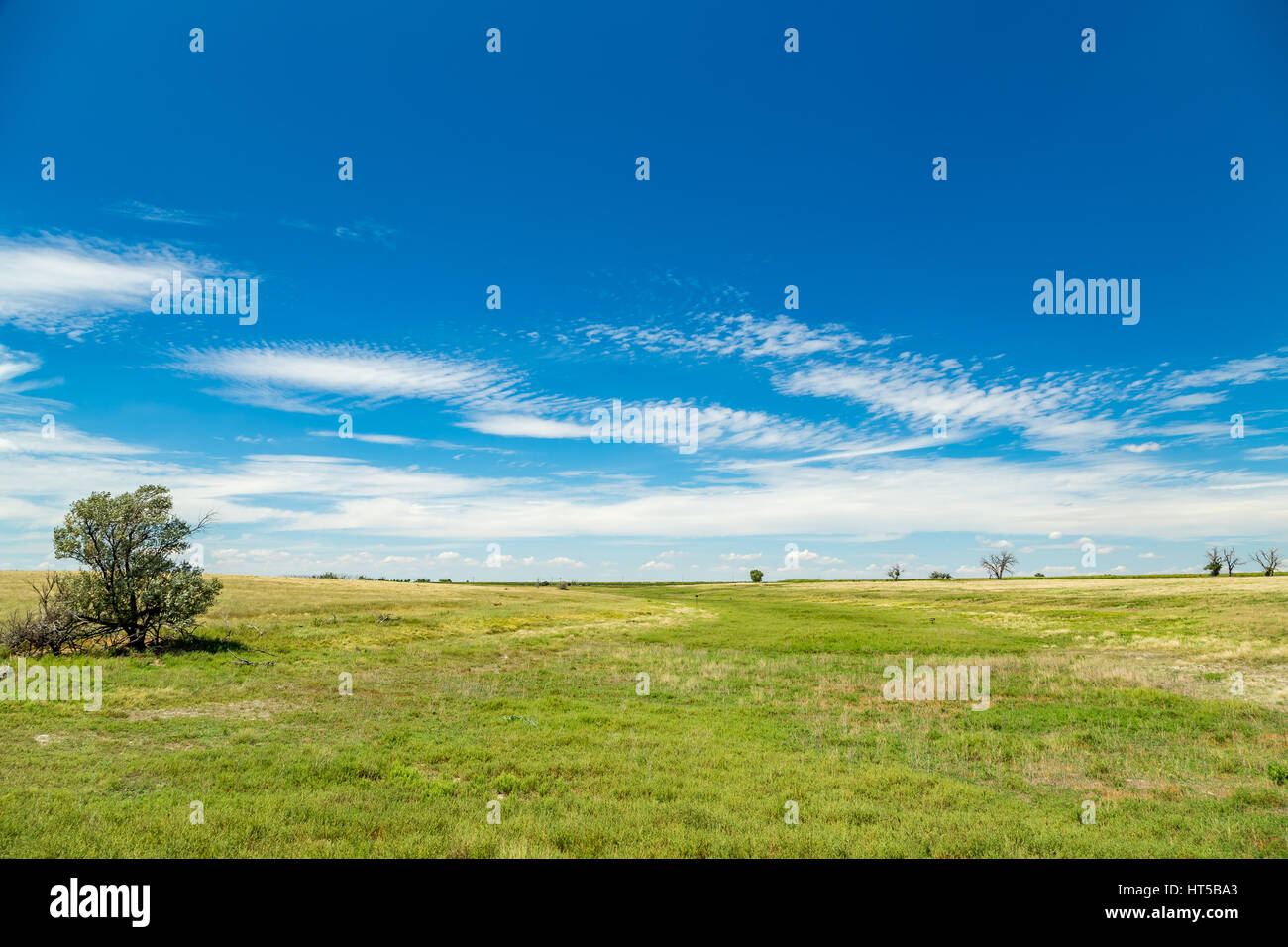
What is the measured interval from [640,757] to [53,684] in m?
24.0

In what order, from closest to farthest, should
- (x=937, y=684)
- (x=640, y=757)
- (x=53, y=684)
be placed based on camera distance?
(x=640, y=757) < (x=53, y=684) < (x=937, y=684)

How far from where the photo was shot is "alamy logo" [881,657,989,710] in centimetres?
2483

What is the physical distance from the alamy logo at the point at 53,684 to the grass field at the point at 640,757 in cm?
73

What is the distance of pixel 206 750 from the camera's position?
15.7 meters

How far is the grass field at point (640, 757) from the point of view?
421 inches

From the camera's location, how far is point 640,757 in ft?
53.0

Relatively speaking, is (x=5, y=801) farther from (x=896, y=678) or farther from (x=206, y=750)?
(x=896, y=678)
